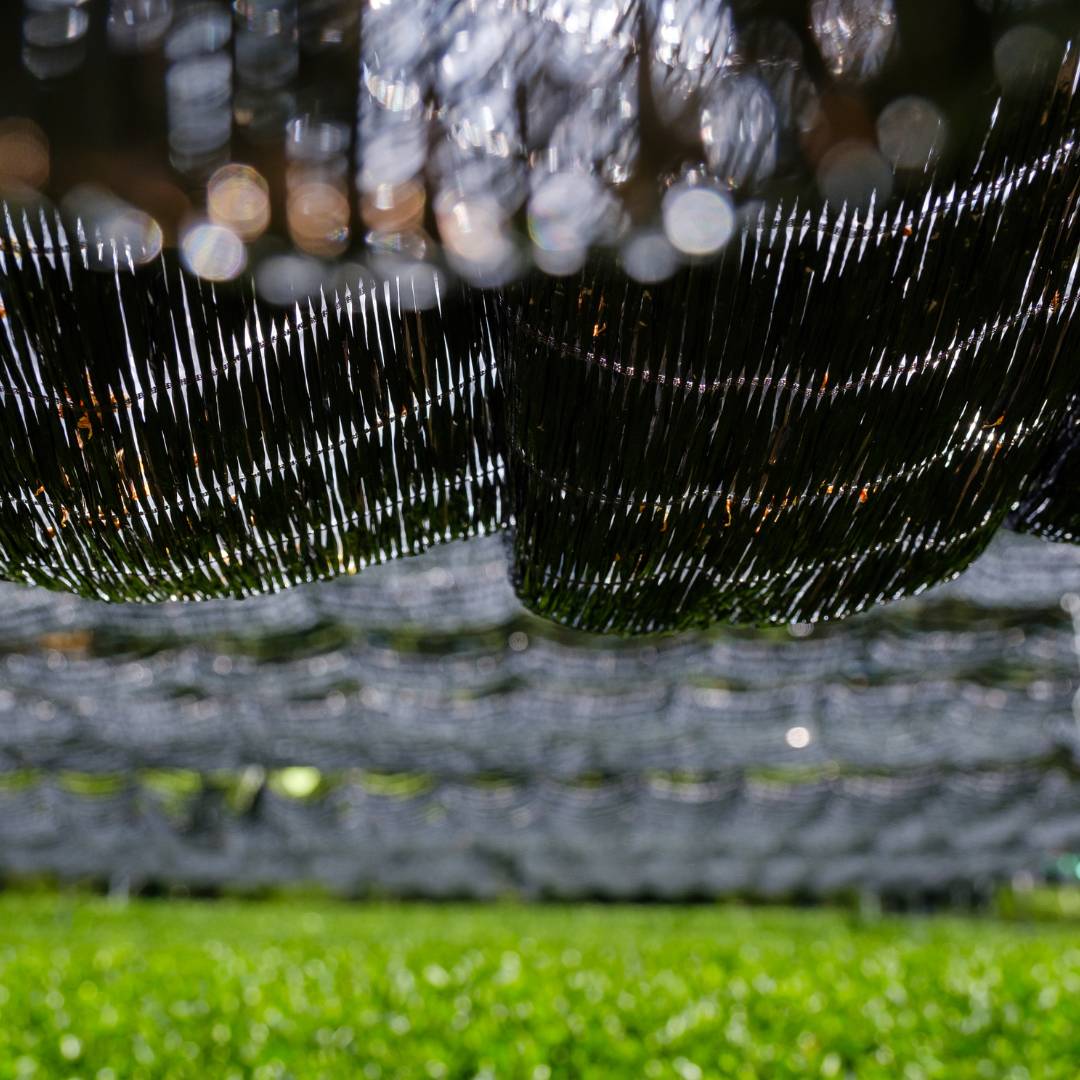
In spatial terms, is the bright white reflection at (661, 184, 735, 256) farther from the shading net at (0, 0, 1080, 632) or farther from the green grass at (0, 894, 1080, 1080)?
the green grass at (0, 894, 1080, 1080)

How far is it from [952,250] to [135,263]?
0.41m

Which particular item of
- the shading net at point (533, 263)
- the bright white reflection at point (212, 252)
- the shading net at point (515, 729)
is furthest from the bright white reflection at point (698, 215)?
the shading net at point (515, 729)

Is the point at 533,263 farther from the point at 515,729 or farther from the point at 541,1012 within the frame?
the point at 515,729

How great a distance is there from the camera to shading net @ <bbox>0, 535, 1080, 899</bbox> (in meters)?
2.31

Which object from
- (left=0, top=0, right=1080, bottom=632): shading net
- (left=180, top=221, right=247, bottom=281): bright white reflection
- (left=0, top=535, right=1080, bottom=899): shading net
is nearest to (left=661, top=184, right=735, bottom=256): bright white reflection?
(left=0, top=0, right=1080, bottom=632): shading net

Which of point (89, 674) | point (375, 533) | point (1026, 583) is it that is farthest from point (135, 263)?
point (89, 674)

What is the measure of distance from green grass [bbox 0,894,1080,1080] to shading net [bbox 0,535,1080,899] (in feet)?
2.45

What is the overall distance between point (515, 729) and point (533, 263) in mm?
2939

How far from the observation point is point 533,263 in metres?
0.46

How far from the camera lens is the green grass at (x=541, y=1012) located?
2.13 meters

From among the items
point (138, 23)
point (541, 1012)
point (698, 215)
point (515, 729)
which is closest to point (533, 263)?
point (698, 215)

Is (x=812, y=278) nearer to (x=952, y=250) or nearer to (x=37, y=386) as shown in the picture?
(x=952, y=250)

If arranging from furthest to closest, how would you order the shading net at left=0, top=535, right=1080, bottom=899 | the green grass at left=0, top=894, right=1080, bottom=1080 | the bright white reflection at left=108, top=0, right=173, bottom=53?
the shading net at left=0, top=535, right=1080, bottom=899, the green grass at left=0, top=894, right=1080, bottom=1080, the bright white reflection at left=108, top=0, right=173, bottom=53

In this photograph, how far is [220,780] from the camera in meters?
5.12
